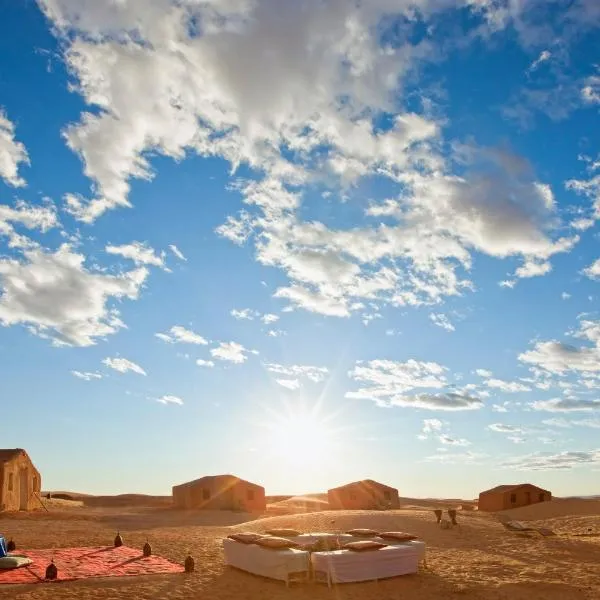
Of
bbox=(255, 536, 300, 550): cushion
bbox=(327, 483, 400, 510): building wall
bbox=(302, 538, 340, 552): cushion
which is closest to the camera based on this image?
bbox=(255, 536, 300, 550): cushion

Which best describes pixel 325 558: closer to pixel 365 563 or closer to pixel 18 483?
pixel 365 563

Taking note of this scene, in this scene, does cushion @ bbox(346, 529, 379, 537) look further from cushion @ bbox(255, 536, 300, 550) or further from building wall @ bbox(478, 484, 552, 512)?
building wall @ bbox(478, 484, 552, 512)

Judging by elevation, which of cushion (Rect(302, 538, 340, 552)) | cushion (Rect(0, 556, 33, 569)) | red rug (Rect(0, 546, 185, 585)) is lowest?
red rug (Rect(0, 546, 185, 585))

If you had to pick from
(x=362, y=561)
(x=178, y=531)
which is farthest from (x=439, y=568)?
(x=178, y=531)

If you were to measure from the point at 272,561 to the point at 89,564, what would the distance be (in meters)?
6.13

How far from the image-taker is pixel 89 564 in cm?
2055

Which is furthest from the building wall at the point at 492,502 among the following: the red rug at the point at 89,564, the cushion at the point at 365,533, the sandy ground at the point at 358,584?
the red rug at the point at 89,564

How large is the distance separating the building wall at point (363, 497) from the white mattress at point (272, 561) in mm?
39956

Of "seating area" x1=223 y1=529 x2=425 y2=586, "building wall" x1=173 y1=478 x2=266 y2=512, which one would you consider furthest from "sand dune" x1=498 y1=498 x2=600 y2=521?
"seating area" x1=223 y1=529 x2=425 y2=586

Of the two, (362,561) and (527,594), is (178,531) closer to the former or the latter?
(362,561)

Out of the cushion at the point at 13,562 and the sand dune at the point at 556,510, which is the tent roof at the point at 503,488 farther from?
the cushion at the point at 13,562

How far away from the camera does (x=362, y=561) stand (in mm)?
19094

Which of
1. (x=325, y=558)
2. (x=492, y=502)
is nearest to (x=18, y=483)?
(x=325, y=558)

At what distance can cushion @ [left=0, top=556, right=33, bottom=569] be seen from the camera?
19406 mm
